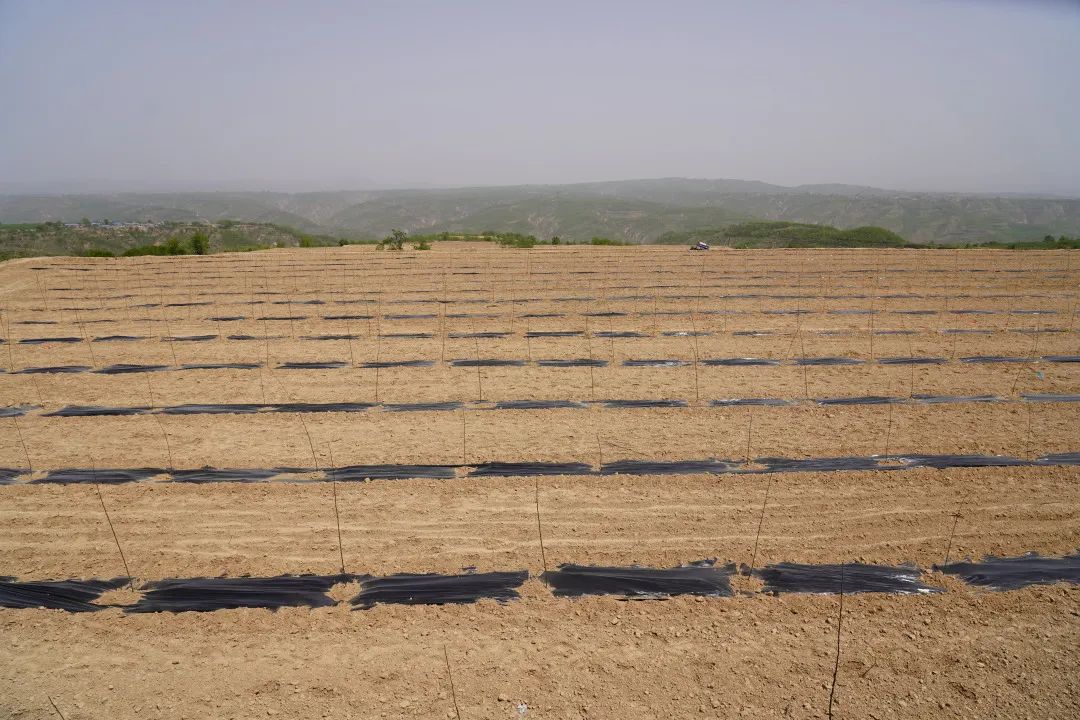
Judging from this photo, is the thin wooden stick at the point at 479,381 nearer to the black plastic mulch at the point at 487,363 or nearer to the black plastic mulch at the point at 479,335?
the black plastic mulch at the point at 487,363

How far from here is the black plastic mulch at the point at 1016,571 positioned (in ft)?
13.1

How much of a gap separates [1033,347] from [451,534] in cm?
1032

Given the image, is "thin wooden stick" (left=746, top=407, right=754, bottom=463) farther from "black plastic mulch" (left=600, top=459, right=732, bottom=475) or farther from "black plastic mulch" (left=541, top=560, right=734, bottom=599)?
"black plastic mulch" (left=541, top=560, right=734, bottom=599)

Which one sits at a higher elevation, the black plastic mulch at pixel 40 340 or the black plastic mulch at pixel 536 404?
the black plastic mulch at pixel 40 340

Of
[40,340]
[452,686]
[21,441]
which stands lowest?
[452,686]

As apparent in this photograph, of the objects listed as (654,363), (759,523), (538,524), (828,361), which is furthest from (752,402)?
(538,524)

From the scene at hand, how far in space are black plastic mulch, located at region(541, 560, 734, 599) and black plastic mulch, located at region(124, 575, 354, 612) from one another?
5.09ft

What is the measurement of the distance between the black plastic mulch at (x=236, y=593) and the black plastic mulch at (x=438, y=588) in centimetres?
24

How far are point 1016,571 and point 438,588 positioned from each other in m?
4.11

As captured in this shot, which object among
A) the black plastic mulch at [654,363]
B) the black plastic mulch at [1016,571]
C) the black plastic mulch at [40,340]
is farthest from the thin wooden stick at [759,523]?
the black plastic mulch at [40,340]

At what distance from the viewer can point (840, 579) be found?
13.2 ft

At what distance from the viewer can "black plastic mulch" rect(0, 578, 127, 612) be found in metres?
3.84

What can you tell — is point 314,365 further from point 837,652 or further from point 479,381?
point 837,652

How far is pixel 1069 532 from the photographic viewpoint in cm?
455
